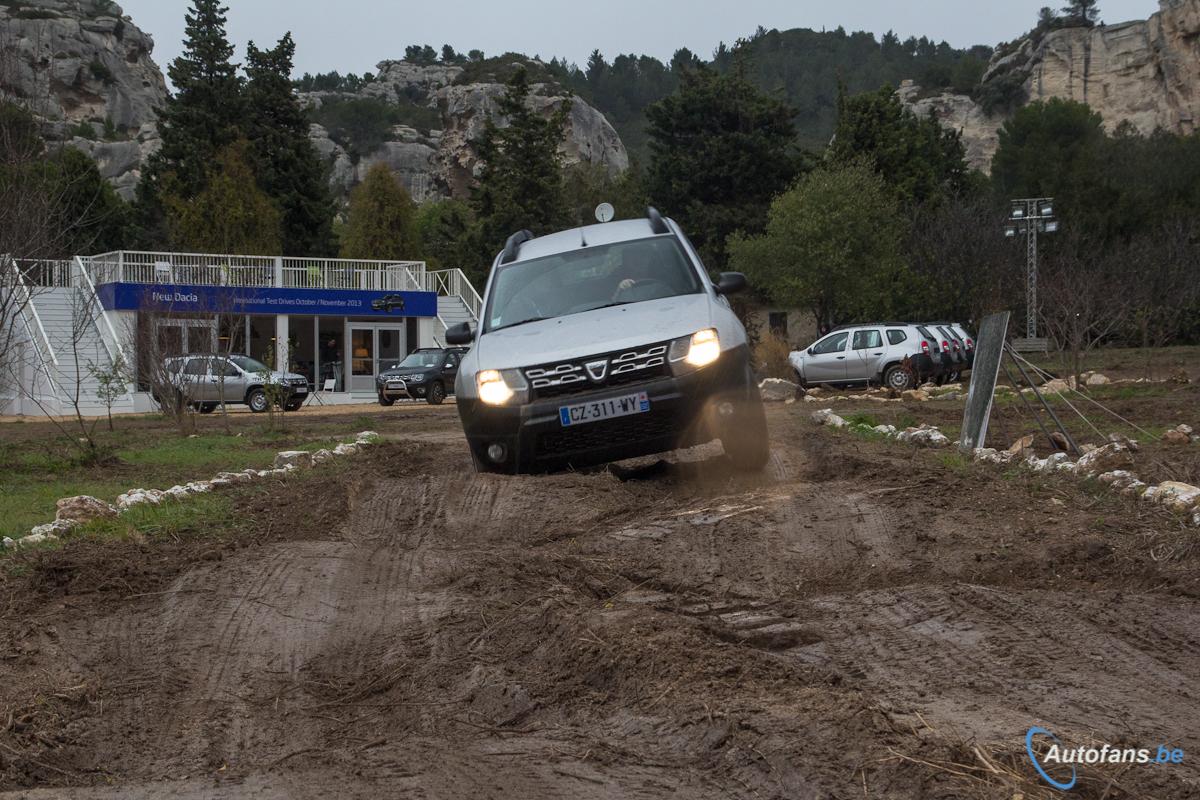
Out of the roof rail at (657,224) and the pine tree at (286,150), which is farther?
the pine tree at (286,150)

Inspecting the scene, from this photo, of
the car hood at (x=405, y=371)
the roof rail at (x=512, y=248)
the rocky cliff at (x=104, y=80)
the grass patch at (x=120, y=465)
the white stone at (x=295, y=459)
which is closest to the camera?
the roof rail at (x=512, y=248)

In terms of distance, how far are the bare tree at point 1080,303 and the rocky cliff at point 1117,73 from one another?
49315mm

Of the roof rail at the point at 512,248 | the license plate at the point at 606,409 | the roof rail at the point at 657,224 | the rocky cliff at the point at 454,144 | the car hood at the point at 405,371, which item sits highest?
the rocky cliff at the point at 454,144

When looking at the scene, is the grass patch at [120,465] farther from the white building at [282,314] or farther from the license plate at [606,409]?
the white building at [282,314]

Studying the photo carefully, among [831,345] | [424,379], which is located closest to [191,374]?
[424,379]

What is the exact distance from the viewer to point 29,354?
36625 mm

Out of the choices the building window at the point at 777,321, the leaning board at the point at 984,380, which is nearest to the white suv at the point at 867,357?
the leaning board at the point at 984,380

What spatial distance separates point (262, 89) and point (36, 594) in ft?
185

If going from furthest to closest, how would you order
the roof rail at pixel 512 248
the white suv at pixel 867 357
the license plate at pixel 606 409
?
the white suv at pixel 867 357, the roof rail at pixel 512 248, the license plate at pixel 606 409

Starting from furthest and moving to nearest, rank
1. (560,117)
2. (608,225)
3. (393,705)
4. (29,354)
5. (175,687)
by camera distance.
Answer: (560,117) → (29,354) → (608,225) → (175,687) → (393,705)

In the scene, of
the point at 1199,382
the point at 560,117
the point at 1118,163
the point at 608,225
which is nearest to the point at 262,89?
the point at 560,117

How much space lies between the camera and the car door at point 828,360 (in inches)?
1184

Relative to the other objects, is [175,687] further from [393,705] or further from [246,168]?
[246,168]

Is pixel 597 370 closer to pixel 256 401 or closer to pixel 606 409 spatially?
pixel 606 409
